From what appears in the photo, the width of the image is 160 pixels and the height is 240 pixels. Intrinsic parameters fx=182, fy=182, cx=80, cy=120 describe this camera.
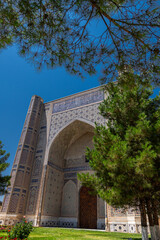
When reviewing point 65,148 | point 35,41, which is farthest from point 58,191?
point 35,41

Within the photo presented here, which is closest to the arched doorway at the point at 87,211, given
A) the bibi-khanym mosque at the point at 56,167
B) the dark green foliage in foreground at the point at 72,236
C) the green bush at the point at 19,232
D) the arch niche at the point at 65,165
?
the bibi-khanym mosque at the point at 56,167

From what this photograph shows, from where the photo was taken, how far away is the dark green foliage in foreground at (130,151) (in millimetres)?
3043

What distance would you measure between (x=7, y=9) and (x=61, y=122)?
8.53m

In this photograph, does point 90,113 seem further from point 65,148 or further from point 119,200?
point 119,200

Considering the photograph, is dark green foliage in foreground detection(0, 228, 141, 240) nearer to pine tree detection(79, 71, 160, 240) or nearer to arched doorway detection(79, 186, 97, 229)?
pine tree detection(79, 71, 160, 240)

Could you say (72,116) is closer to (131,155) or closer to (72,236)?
(72,236)

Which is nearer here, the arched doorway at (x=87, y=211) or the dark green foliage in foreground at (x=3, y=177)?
the dark green foliage in foreground at (x=3, y=177)

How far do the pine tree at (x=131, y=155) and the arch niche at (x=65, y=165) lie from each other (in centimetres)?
564

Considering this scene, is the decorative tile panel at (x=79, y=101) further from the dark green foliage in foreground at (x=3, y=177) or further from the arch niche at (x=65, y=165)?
the dark green foliage in foreground at (x=3, y=177)

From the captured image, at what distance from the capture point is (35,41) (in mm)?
2801

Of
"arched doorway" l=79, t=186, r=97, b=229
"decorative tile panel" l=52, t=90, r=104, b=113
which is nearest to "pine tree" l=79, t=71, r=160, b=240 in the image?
"decorative tile panel" l=52, t=90, r=104, b=113

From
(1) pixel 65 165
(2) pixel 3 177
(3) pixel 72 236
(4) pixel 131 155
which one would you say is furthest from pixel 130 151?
(1) pixel 65 165

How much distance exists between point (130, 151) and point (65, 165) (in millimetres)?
8248

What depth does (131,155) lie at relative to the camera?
3.49 metres
